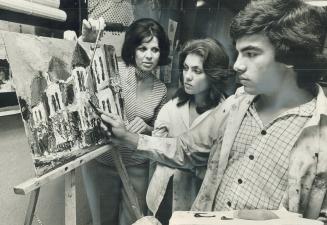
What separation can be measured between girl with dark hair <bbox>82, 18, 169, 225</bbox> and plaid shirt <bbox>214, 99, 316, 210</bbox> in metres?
0.48

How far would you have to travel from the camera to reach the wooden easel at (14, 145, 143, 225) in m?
1.52

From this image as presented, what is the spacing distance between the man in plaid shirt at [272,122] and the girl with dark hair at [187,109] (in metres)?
0.07

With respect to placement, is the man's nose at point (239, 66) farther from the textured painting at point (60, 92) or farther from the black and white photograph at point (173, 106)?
the textured painting at point (60, 92)

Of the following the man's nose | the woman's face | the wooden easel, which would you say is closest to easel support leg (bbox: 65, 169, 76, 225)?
the wooden easel

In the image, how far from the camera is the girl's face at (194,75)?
1976 mm

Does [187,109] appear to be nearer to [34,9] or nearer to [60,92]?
[60,92]

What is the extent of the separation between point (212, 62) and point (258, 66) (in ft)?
0.78

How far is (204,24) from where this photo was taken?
195 centimetres

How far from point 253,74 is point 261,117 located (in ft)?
0.75

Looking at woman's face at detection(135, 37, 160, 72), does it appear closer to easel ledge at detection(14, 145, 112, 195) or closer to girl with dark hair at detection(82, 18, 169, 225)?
girl with dark hair at detection(82, 18, 169, 225)

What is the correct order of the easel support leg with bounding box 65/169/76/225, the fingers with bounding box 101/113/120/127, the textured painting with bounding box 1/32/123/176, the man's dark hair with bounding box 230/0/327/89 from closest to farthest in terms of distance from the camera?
1. the textured painting with bounding box 1/32/123/176
2. the easel support leg with bounding box 65/169/76/225
3. the man's dark hair with bounding box 230/0/327/89
4. the fingers with bounding box 101/113/120/127

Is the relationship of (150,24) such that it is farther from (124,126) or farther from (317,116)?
(317,116)

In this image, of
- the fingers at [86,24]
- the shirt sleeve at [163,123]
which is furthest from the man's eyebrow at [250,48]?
the fingers at [86,24]

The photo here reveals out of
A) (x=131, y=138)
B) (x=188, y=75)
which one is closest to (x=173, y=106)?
(x=188, y=75)
